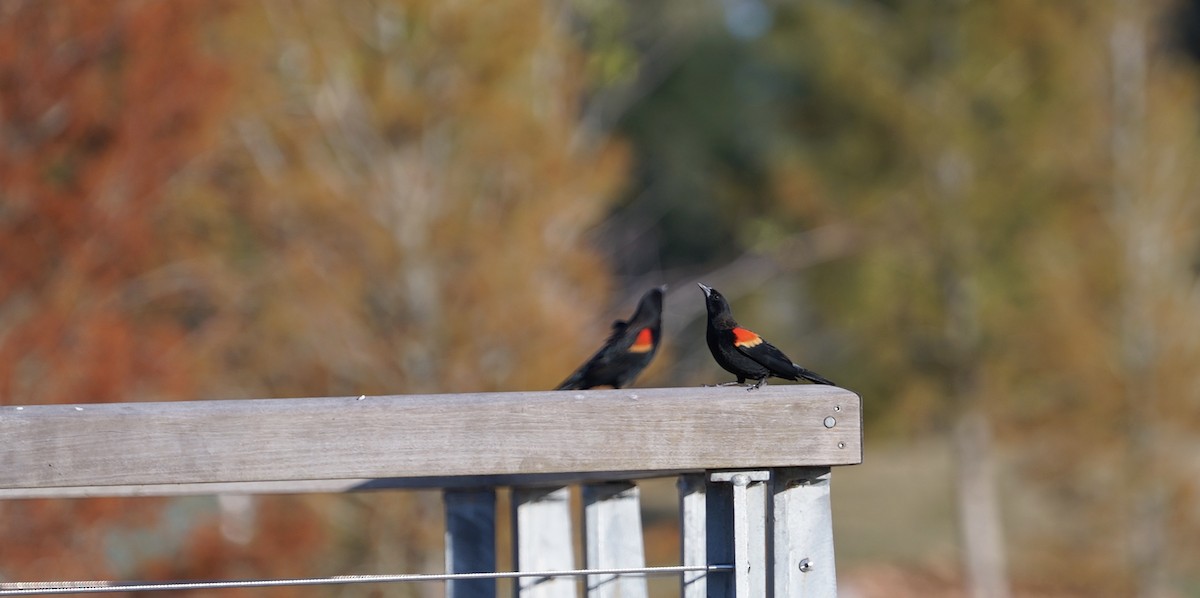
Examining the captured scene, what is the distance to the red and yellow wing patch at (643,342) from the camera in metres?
3.51

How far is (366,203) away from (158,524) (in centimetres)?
252

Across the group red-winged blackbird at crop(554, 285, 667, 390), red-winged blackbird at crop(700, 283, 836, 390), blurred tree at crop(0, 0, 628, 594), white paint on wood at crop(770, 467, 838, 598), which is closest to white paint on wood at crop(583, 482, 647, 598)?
red-winged blackbird at crop(554, 285, 667, 390)

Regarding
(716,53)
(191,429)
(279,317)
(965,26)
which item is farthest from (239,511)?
(716,53)

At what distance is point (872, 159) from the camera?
1402 centimetres

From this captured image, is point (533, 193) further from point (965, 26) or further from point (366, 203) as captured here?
point (965, 26)

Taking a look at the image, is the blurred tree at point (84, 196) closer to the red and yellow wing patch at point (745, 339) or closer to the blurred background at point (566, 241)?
the blurred background at point (566, 241)

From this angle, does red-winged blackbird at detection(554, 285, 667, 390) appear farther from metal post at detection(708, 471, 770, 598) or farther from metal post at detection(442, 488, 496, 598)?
metal post at detection(708, 471, 770, 598)

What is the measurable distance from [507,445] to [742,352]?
2.54 ft

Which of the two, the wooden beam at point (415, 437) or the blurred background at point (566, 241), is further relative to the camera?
the blurred background at point (566, 241)

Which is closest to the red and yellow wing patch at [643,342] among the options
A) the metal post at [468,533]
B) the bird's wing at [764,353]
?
the metal post at [468,533]

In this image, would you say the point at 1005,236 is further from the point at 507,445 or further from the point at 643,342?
the point at 507,445

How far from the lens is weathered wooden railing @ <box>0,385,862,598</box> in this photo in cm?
187

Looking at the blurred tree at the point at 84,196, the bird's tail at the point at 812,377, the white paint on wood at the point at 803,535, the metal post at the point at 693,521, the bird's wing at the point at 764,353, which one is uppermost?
the blurred tree at the point at 84,196

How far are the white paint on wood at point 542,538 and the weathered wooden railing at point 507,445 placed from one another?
1187 mm
